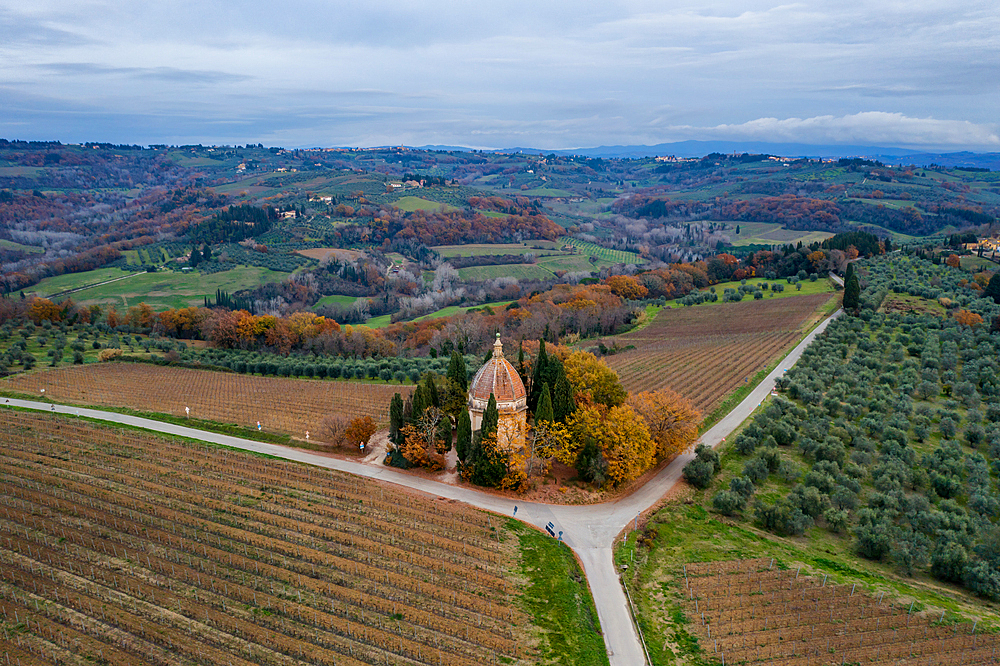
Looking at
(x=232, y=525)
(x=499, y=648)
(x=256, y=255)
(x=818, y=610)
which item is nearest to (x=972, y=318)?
(x=818, y=610)

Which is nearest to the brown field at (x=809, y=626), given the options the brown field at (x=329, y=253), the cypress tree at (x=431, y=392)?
the cypress tree at (x=431, y=392)

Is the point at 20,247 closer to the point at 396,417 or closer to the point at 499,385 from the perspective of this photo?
the point at 396,417

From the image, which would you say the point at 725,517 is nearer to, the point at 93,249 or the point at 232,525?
the point at 232,525

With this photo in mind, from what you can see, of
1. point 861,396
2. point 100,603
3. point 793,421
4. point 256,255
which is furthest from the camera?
point 256,255

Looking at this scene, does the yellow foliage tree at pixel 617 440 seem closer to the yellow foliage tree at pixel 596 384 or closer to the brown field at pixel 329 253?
the yellow foliage tree at pixel 596 384

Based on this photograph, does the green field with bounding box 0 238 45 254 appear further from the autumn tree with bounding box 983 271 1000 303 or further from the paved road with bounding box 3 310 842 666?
the autumn tree with bounding box 983 271 1000 303

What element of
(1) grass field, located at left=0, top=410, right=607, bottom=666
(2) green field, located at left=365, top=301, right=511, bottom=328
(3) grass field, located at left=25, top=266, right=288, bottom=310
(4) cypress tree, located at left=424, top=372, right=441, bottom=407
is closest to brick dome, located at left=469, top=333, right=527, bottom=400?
(4) cypress tree, located at left=424, top=372, right=441, bottom=407
